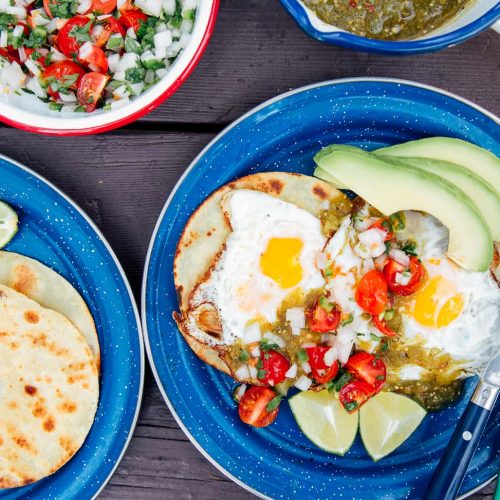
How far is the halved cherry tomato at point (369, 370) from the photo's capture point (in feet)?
7.10

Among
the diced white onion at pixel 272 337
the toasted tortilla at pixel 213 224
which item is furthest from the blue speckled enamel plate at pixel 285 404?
the diced white onion at pixel 272 337

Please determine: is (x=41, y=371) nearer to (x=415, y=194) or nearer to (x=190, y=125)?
(x=190, y=125)

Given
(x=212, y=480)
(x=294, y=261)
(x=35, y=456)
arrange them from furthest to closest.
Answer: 1. (x=212, y=480)
2. (x=35, y=456)
3. (x=294, y=261)

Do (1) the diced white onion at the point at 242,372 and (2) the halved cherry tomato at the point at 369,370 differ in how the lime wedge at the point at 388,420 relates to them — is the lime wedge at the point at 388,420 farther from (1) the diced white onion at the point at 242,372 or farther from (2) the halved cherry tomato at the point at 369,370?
(1) the diced white onion at the point at 242,372

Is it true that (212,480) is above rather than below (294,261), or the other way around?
below

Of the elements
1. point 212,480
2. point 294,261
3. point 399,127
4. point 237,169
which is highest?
point 399,127

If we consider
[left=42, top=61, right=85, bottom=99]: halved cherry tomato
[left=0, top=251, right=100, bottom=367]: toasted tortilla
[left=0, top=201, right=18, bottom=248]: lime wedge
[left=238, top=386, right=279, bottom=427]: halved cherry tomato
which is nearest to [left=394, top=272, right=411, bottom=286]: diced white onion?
[left=238, top=386, right=279, bottom=427]: halved cherry tomato

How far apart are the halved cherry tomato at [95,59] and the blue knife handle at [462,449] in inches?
61.2

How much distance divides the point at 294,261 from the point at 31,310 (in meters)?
0.90

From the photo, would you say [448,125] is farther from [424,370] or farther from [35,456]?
[35,456]

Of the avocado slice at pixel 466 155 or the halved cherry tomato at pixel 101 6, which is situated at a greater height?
the halved cherry tomato at pixel 101 6

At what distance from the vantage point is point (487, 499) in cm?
241

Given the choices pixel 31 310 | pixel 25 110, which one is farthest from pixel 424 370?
pixel 25 110

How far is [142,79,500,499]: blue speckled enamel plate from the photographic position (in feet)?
7.16
